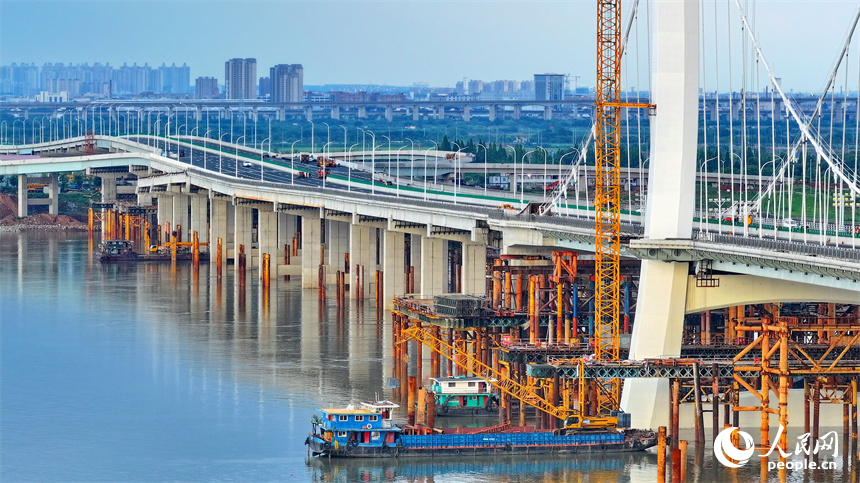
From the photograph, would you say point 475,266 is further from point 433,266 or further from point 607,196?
point 607,196

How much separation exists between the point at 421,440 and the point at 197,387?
A: 68.8 feet

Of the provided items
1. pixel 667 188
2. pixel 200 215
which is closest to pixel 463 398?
pixel 667 188

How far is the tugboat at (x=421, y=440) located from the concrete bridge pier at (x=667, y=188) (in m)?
4.13

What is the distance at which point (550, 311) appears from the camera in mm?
89688

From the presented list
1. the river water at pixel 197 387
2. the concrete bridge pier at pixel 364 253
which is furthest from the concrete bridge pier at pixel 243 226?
Result: the concrete bridge pier at pixel 364 253

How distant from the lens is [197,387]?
88.6 m

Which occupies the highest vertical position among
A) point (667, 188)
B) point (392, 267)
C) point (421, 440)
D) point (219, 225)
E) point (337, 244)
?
point (667, 188)

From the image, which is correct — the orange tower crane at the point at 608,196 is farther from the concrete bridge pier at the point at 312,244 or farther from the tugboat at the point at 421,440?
the concrete bridge pier at the point at 312,244

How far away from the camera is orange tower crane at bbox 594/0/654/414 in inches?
2982

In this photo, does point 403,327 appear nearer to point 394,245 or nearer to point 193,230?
point 394,245

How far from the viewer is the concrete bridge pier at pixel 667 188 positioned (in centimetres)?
7562

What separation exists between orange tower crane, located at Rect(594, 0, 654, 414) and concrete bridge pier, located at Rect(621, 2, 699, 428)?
1.10m

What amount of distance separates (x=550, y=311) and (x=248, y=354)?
18924 mm

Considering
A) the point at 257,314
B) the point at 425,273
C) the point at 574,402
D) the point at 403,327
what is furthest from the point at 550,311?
the point at 257,314
